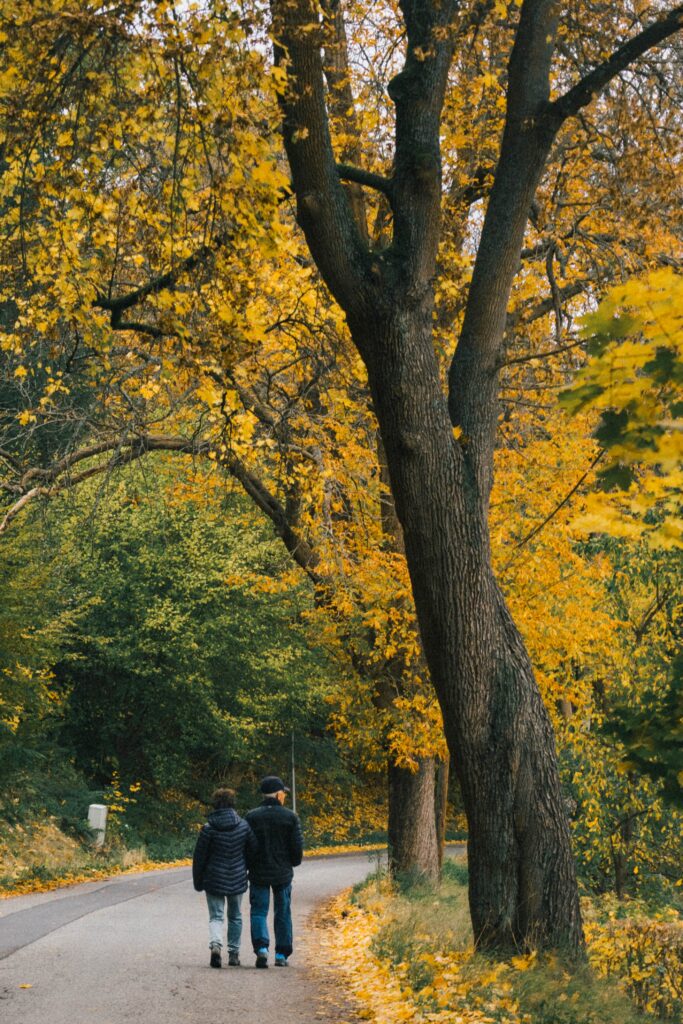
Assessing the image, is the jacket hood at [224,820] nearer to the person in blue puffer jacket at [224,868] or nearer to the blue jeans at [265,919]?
the person in blue puffer jacket at [224,868]

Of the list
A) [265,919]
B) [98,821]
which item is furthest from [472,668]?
[98,821]

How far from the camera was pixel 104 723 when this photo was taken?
30.2 metres

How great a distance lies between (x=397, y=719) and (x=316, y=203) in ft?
30.9

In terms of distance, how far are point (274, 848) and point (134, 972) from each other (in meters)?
1.64

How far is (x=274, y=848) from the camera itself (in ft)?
33.8

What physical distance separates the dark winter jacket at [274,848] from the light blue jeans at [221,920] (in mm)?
303

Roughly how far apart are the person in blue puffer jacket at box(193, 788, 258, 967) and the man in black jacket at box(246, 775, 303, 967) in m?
0.09

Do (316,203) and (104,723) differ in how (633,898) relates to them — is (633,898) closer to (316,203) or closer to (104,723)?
(316,203)

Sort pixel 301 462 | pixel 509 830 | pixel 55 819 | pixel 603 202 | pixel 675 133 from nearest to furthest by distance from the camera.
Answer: pixel 509 830 → pixel 675 133 → pixel 603 202 → pixel 301 462 → pixel 55 819

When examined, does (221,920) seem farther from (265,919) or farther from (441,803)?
(441,803)

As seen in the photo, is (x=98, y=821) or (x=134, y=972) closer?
(x=134, y=972)

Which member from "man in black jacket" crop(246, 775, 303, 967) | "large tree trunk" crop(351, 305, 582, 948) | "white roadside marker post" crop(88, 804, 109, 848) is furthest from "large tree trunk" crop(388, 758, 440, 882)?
"white roadside marker post" crop(88, 804, 109, 848)

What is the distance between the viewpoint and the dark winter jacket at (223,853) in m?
10.1

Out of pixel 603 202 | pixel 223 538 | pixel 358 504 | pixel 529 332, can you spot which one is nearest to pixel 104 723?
pixel 223 538
